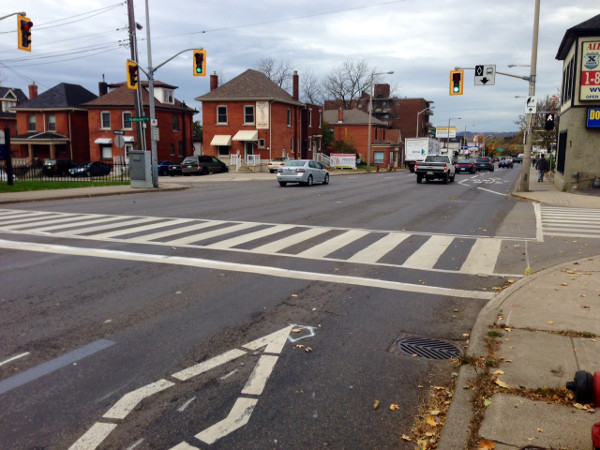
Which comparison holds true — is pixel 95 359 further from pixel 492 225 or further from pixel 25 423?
pixel 492 225

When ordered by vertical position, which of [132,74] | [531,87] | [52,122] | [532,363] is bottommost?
[532,363]

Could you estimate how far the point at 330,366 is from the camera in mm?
4684

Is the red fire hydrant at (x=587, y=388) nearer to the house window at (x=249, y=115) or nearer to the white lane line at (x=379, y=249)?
the white lane line at (x=379, y=249)

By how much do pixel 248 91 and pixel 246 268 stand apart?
45.4 m

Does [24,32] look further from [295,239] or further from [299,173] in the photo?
[295,239]

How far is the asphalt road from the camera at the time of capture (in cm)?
369

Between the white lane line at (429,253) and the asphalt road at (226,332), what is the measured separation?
72 mm

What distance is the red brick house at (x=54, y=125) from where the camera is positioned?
179 feet

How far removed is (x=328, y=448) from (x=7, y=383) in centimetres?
280

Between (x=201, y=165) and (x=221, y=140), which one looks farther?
(x=221, y=140)

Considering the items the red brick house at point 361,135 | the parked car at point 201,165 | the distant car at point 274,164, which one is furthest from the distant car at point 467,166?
the parked car at point 201,165

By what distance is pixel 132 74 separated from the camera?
25.0 meters

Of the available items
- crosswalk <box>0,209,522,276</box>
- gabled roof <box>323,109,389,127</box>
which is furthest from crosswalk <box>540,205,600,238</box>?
gabled roof <box>323,109,389,127</box>

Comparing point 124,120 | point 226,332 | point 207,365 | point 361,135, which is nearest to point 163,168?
point 124,120
